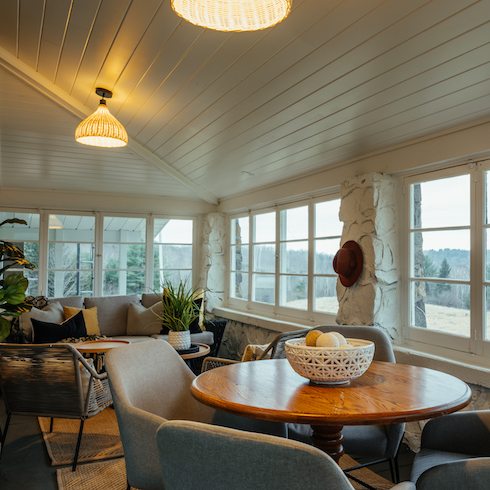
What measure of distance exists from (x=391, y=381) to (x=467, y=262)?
1477 millimetres

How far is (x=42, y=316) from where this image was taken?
4598 millimetres

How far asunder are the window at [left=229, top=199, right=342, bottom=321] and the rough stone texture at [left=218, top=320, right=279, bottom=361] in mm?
269

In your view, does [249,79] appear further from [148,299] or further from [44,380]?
[148,299]

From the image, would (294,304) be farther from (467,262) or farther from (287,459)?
(287,459)

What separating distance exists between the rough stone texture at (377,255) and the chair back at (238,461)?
95.2 inches

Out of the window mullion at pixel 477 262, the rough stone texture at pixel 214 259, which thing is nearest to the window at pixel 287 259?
the rough stone texture at pixel 214 259

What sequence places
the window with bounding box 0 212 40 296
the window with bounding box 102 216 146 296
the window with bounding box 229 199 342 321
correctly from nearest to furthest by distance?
the window with bounding box 229 199 342 321 < the window with bounding box 0 212 40 296 < the window with bounding box 102 216 146 296

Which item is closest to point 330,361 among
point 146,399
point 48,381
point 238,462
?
point 238,462

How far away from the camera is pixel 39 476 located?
257 centimetres

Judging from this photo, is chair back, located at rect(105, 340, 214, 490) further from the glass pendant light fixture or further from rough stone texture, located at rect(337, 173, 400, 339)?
the glass pendant light fixture

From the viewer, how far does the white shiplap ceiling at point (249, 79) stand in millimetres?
2100

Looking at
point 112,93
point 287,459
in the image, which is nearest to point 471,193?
point 287,459

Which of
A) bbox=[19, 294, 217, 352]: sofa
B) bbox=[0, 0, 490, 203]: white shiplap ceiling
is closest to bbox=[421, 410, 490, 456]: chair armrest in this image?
bbox=[0, 0, 490, 203]: white shiplap ceiling

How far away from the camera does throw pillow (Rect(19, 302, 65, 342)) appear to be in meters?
4.42
